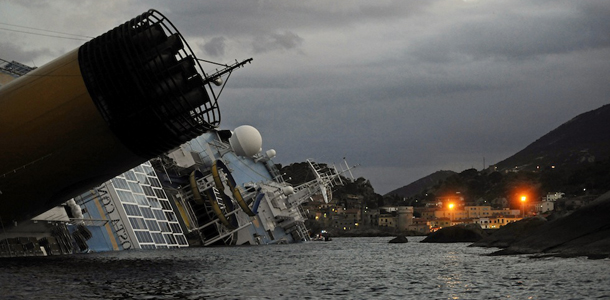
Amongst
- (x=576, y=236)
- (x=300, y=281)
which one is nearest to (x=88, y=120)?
(x=300, y=281)

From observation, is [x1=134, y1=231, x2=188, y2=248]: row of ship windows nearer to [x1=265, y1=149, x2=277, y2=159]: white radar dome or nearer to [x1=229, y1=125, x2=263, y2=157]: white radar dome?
[x1=229, y1=125, x2=263, y2=157]: white radar dome

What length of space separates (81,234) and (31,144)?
19.8 meters

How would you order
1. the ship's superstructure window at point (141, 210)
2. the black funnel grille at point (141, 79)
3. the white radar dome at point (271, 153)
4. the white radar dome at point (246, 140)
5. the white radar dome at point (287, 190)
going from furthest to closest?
1. the white radar dome at point (271, 153)
2. the white radar dome at point (246, 140)
3. the white radar dome at point (287, 190)
4. the ship's superstructure window at point (141, 210)
5. the black funnel grille at point (141, 79)

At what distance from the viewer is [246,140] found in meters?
106

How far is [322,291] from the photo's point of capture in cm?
3172

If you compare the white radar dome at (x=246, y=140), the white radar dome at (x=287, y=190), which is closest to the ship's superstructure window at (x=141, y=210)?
the white radar dome at (x=287, y=190)

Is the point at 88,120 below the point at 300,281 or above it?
above

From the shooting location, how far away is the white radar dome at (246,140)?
10556cm

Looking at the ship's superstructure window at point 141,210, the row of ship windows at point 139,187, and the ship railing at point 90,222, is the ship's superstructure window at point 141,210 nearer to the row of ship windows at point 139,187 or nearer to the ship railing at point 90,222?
the row of ship windows at point 139,187

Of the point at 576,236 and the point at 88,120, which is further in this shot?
the point at 576,236

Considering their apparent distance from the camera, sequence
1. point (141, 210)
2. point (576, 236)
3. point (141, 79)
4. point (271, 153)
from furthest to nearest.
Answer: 1. point (271, 153)
2. point (141, 210)
3. point (576, 236)
4. point (141, 79)

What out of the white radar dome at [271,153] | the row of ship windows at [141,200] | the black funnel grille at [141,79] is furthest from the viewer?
the white radar dome at [271,153]

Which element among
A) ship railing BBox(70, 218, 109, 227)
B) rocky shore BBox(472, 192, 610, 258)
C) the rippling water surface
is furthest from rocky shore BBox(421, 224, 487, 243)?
the rippling water surface

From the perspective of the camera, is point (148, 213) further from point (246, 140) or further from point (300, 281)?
point (300, 281)
